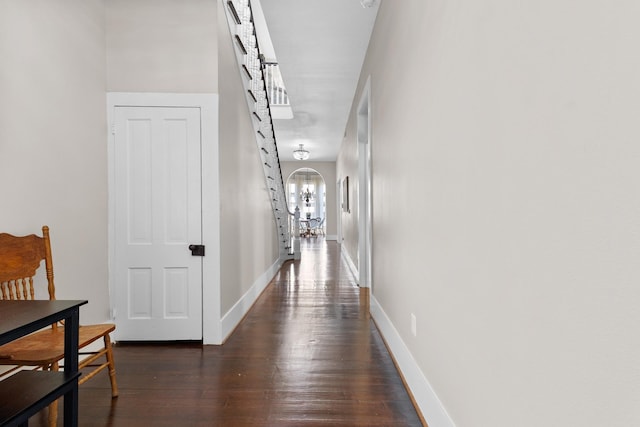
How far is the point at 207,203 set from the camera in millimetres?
3137

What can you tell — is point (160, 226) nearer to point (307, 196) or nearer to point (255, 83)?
point (255, 83)

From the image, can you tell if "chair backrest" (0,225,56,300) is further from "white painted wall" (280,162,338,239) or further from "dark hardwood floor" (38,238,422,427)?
"white painted wall" (280,162,338,239)

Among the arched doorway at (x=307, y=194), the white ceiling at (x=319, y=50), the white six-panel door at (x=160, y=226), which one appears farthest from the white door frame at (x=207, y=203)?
the arched doorway at (x=307, y=194)

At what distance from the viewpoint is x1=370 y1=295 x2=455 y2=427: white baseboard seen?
1.71 m

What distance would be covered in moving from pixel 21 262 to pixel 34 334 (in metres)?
0.44

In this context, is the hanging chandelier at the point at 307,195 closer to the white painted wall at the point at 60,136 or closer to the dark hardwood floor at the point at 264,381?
the dark hardwood floor at the point at 264,381

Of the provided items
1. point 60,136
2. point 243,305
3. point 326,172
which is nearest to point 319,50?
point 60,136

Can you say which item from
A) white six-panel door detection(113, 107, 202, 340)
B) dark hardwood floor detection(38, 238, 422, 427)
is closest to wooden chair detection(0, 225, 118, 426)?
dark hardwood floor detection(38, 238, 422, 427)

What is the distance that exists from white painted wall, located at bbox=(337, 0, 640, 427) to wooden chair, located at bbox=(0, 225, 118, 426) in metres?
1.91

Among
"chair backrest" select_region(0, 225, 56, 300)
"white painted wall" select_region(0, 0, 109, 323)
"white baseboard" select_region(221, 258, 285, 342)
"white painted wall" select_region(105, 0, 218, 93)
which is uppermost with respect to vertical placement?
"white painted wall" select_region(105, 0, 218, 93)

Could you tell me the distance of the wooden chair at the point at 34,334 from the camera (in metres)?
1.77

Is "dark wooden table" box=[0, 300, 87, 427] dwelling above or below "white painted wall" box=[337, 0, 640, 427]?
below

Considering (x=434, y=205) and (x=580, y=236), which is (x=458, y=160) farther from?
(x=580, y=236)

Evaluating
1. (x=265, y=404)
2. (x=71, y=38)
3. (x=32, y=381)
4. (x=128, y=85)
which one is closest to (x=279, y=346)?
(x=265, y=404)
